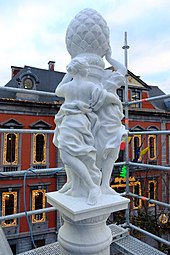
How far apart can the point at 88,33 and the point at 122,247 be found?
1330mm

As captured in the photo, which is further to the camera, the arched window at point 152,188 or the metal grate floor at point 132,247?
the arched window at point 152,188

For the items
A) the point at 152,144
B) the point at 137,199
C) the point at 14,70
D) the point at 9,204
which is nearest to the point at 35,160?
the point at 9,204

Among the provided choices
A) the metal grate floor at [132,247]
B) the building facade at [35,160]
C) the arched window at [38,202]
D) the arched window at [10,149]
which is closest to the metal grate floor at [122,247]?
the metal grate floor at [132,247]

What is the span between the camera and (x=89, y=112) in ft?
3.09

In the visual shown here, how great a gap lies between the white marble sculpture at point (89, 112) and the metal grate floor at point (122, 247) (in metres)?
0.52

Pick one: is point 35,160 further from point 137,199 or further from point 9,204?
point 137,199

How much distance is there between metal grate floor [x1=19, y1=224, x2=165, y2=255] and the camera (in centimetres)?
124

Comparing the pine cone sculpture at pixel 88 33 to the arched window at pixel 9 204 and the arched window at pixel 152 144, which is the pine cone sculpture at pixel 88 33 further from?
the arched window at pixel 152 144

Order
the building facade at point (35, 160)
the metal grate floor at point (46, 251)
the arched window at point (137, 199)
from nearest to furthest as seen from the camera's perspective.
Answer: the metal grate floor at point (46, 251)
the building facade at point (35, 160)
the arched window at point (137, 199)

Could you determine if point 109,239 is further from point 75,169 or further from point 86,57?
point 86,57

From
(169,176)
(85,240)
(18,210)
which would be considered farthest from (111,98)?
(169,176)

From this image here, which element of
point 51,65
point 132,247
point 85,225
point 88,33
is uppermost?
point 51,65

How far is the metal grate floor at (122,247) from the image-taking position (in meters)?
1.24

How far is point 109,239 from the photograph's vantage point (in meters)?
0.91
